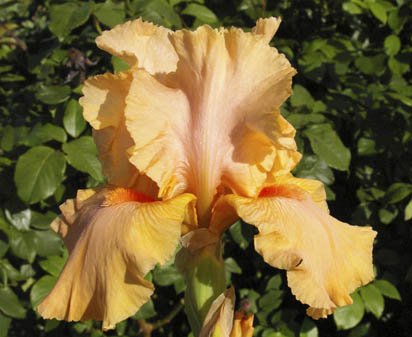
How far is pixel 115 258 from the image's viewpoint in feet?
2.97

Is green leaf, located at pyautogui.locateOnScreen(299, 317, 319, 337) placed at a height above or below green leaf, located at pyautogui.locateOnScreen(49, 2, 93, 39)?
below

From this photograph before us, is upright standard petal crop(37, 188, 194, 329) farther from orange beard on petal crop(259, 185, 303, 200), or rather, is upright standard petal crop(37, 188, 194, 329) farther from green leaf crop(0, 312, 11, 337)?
green leaf crop(0, 312, 11, 337)

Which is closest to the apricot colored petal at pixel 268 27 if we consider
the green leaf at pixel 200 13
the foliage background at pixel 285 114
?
the foliage background at pixel 285 114

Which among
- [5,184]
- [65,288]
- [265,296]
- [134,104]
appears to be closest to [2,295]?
[5,184]

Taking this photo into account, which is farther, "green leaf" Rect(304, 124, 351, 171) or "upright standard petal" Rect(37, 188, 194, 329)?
"green leaf" Rect(304, 124, 351, 171)

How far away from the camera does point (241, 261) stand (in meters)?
2.26

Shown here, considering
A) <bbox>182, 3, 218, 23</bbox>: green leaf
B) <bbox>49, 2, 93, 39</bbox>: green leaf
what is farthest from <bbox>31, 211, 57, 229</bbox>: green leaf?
<bbox>182, 3, 218, 23</bbox>: green leaf

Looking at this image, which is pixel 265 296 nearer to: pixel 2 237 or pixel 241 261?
pixel 241 261

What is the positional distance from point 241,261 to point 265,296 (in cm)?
28

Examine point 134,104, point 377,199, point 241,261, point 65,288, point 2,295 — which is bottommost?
point 241,261

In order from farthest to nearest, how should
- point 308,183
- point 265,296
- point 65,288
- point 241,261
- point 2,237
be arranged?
point 241,261
point 265,296
point 2,237
point 308,183
point 65,288

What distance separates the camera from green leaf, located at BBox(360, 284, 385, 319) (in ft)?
5.89

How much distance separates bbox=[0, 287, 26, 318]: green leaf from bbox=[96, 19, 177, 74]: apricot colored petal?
1.00 metres

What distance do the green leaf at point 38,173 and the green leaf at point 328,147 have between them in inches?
27.1
